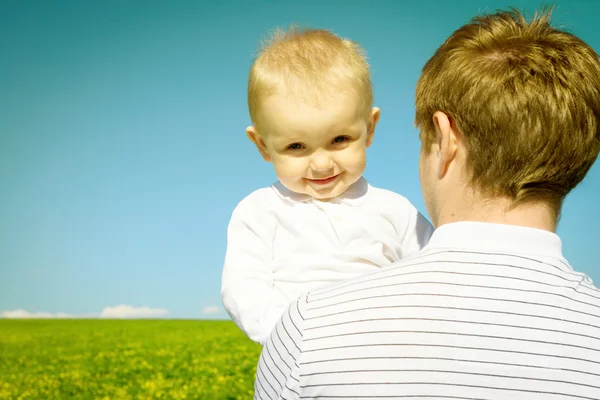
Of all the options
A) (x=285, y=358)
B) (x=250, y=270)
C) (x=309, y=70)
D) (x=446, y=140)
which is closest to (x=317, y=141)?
(x=309, y=70)

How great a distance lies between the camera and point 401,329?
6.57ft

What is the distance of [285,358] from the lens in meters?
2.15

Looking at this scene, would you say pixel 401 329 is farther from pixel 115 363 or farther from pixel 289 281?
pixel 115 363

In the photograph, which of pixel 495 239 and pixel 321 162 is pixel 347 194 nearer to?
pixel 321 162

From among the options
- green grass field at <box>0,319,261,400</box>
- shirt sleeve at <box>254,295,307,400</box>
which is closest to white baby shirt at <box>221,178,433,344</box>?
shirt sleeve at <box>254,295,307,400</box>

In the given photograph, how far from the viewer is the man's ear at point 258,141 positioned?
3.36m

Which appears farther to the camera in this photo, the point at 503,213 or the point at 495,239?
the point at 503,213

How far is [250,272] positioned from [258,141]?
66 cm

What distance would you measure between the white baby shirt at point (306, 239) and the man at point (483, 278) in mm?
895

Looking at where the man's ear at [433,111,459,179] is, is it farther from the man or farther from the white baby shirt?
the white baby shirt

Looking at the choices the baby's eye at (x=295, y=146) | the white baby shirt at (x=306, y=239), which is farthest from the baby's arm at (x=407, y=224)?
the baby's eye at (x=295, y=146)

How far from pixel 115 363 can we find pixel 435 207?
11012mm

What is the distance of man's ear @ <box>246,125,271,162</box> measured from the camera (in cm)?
336

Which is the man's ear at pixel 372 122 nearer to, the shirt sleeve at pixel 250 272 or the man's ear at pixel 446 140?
the shirt sleeve at pixel 250 272
